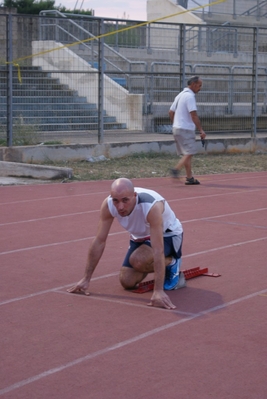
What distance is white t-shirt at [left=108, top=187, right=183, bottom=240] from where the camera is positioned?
5.71 m

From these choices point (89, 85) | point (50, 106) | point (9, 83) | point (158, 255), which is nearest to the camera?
point (158, 255)

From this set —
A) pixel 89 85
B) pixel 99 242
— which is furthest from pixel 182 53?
pixel 99 242

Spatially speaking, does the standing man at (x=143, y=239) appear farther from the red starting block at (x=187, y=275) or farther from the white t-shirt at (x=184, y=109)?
the white t-shirt at (x=184, y=109)

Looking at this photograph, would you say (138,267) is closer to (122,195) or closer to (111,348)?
(122,195)

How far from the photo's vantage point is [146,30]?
839 inches

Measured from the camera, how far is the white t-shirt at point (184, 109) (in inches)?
512

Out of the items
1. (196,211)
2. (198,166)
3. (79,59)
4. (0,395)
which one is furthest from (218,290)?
(79,59)

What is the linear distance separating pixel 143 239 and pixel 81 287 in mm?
699

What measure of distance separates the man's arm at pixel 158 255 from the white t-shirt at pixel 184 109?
7.63 metres

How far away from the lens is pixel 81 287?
6008 millimetres

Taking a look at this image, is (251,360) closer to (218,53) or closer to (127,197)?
(127,197)

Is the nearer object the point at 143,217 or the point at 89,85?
the point at 143,217

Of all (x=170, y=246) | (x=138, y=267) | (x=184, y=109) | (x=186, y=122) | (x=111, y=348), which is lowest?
(x=111, y=348)

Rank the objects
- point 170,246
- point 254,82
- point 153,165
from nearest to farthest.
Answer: point 170,246 < point 153,165 < point 254,82
